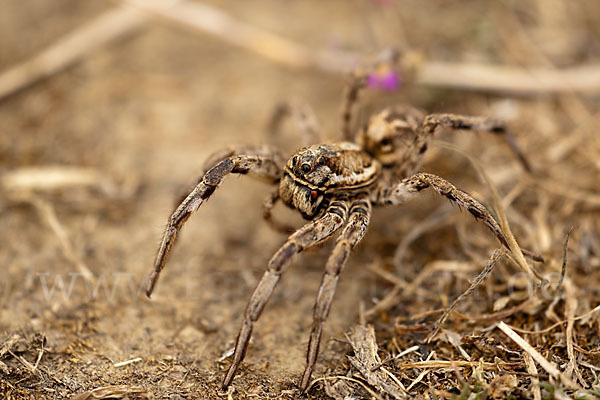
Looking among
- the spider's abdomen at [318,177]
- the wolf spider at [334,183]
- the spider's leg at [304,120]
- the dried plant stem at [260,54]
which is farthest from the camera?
the dried plant stem at [260,54]

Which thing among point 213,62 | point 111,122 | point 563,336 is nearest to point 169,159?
point 111,122

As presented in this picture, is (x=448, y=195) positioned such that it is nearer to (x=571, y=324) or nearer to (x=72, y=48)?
(x=571, y=324)

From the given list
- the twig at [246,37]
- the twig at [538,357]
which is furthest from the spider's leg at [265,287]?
the twig at [246,37]

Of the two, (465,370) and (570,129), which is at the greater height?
(570,129)

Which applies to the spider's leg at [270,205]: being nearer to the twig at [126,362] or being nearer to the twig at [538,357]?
the twig at [126,362]

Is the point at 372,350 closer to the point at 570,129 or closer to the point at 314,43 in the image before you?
the point at 570,129

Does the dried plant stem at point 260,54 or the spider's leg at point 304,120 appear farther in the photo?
the dried plant stem at point 260,54

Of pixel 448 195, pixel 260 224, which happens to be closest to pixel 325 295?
pixel 448 195
